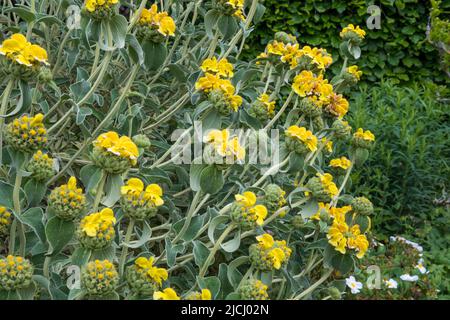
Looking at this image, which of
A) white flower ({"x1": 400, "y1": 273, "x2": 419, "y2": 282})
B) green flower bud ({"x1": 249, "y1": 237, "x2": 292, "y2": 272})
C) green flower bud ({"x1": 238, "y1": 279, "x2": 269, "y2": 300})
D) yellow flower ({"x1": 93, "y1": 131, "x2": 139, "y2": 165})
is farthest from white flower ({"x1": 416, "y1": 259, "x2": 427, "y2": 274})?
yellow flower ({"x1": 93, "y1": 131, "x2": 139, "y2": 165})

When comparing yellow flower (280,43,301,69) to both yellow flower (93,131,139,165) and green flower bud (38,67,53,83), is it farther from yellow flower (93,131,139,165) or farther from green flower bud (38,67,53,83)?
yellow flower (93,131,139,165)

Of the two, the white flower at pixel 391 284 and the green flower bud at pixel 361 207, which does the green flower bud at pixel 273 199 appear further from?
the white flower at pixel 391 284

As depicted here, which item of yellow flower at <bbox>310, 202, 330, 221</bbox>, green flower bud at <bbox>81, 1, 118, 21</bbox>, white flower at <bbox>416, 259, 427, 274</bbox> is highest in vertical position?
green flower bud at <bbox>81, 1, 118, 21</bbox>

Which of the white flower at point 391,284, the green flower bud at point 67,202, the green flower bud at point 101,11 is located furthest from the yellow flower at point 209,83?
the white flower at point 391,284

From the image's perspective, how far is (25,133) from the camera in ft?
4.08

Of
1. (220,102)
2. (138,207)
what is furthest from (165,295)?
(220,102)

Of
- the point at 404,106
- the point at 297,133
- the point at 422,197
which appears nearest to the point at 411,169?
the point at 422,197

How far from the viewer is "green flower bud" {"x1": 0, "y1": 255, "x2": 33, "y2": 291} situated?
115 cm

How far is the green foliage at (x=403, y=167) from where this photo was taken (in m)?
3.12
